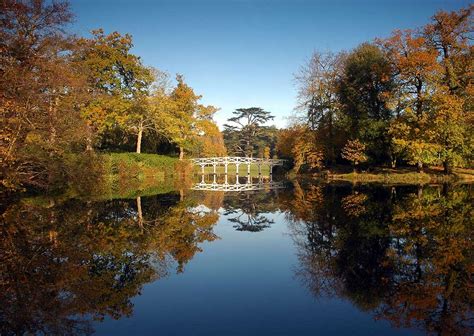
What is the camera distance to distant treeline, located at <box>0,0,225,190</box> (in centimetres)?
1432

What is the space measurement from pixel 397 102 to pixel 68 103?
80.2 feet

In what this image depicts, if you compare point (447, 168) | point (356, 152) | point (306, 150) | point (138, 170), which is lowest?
point (138, 170)

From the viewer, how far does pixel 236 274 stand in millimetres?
6578

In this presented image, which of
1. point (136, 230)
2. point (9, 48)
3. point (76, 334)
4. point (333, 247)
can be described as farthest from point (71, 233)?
point (9, 48)

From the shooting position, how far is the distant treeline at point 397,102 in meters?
25.5

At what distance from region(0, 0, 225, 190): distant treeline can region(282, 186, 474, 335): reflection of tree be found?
37.6 feet

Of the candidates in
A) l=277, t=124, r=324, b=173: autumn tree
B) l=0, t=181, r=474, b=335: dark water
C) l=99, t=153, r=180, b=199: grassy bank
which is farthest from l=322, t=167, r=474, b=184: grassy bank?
l=99, t=153, r=180, b=199: grassy bank

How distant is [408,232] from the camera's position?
30.3 feet

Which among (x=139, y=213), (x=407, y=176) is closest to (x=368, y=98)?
(x=407, y=176)

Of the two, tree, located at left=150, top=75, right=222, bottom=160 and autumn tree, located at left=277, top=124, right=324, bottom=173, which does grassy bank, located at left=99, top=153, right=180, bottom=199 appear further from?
autumn tree, located at left=277, top=124, right=324, bottom=173

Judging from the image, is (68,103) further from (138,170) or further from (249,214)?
(249,214)

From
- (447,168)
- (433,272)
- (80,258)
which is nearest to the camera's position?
(433,272)

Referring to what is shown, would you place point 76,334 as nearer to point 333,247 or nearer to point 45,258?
point 45,258

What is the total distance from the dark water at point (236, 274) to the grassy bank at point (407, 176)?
47.5 ft
